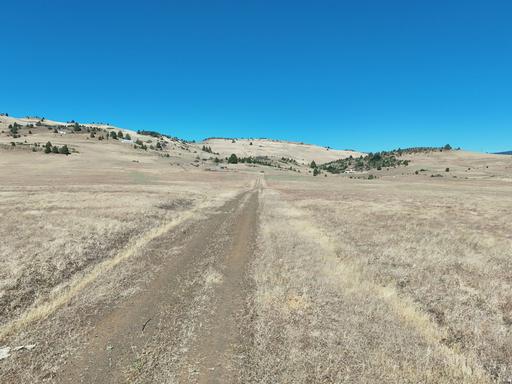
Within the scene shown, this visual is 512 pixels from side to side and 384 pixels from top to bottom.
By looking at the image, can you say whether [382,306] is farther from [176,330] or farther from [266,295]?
[176,330]

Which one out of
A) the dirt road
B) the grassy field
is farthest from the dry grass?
the dirt road

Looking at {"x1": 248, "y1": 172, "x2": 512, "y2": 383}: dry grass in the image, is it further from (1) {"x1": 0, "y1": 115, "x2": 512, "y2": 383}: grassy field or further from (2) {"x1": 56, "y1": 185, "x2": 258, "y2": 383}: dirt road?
(2) {"x1": 56, "y1": 185, "x2": 258, "y2": 383}: dirt road

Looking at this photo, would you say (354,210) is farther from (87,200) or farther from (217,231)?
(87,200)

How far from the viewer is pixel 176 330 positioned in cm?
916

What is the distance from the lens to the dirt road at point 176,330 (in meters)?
7.44

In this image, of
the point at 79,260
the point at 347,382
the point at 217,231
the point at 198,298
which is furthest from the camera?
the point at 217,231

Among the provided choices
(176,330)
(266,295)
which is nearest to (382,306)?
(266,295)

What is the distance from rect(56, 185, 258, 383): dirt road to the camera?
7438 mm

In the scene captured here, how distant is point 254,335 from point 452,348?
5.09 meters

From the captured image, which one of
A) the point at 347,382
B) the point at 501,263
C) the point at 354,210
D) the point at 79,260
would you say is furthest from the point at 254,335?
the point at 354,210

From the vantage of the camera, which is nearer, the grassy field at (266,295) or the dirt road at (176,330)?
the dirt road at (176,330)

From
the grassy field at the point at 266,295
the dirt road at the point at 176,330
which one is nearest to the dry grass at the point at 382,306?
the grassy field at the point at 266,295

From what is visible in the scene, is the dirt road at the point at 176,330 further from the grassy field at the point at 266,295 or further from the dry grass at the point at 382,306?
the dry grass at the point at 382,306

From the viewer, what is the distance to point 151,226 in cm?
2264
